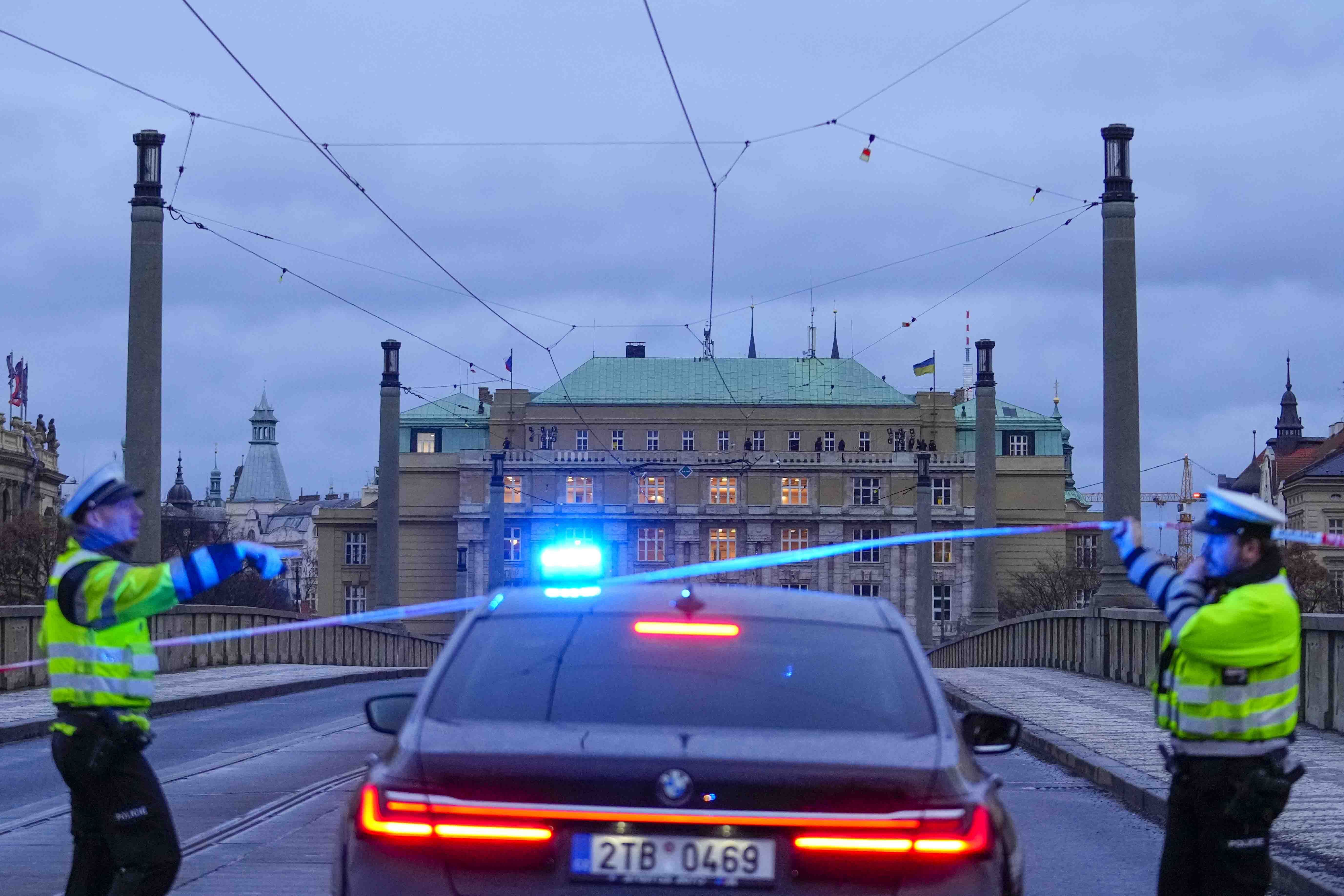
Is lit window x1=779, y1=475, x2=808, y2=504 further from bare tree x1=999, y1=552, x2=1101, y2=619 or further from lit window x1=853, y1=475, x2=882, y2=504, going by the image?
bare tree x1=999, y1=552, x2=1101, y2=619

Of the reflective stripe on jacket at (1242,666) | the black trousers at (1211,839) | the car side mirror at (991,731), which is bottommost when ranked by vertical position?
the black trousers at (1211,839)

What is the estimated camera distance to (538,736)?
17.2ft

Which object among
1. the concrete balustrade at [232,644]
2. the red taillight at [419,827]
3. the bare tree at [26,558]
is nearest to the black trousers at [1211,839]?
the red taillight at [419,827]

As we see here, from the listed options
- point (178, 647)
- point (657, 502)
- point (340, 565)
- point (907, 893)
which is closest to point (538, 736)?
point (907, 893)

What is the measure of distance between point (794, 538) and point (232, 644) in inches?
3544

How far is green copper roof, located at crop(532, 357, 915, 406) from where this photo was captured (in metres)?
125

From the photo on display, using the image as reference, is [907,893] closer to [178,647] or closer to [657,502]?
[178,647]

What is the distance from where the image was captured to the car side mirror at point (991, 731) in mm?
6383

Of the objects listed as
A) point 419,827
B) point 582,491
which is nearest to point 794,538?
point 582,491

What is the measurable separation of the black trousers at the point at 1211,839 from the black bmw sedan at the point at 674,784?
0.84 meters

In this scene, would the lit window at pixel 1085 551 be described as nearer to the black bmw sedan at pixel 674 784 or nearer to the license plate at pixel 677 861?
the black bmw sedan at pixel 674 784

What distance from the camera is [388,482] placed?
1725 inches

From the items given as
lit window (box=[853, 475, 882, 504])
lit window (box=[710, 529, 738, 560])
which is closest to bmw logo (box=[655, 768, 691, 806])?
lit window (box=[710, 529, 738, 560])

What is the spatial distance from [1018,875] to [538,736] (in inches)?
53.9
